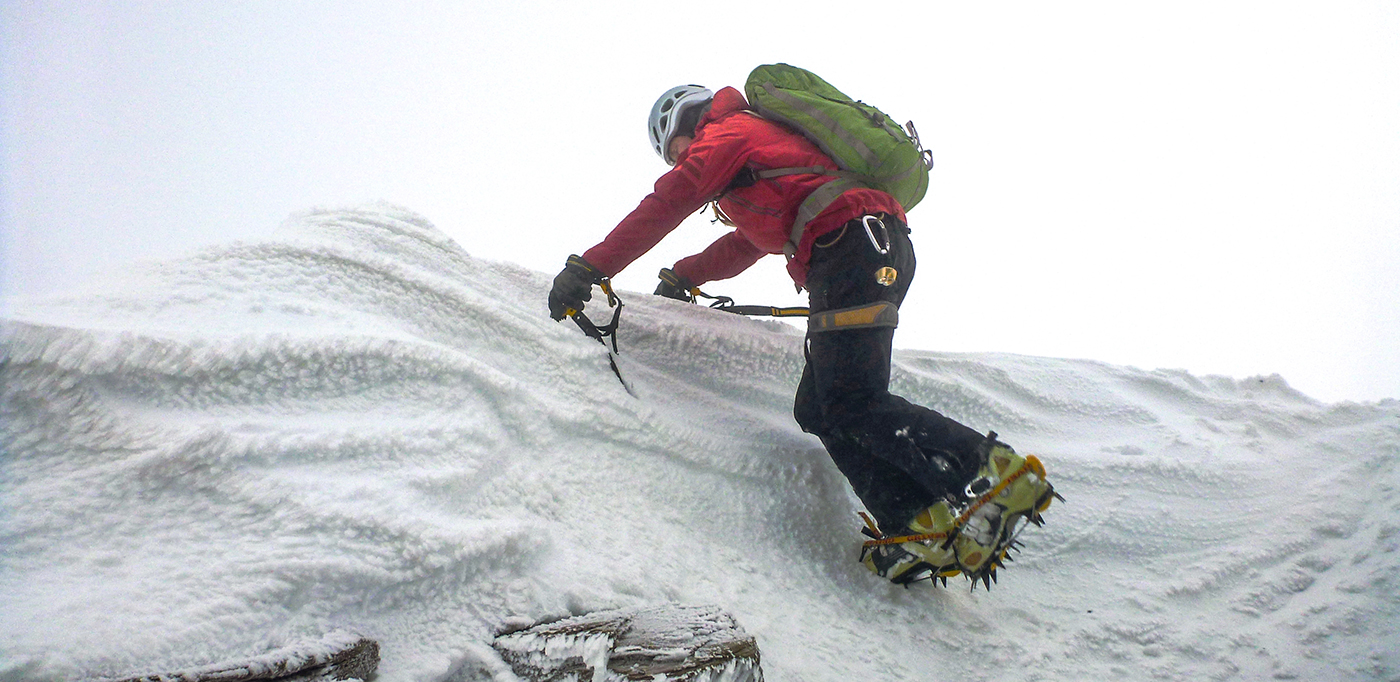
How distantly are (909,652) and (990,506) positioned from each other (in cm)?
31

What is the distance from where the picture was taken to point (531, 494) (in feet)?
4.25

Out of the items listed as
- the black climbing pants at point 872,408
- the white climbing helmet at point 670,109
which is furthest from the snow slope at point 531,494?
the white climbing helmet at point 670,109

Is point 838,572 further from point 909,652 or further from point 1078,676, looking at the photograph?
point 1078,676

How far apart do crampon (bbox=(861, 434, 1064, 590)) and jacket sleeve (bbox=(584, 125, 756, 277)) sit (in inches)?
30.2

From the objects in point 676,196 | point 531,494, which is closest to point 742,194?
point 676,196

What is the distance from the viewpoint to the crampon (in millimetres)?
1242

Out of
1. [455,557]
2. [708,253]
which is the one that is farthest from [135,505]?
[708,253]

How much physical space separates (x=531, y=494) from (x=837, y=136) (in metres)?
0.98

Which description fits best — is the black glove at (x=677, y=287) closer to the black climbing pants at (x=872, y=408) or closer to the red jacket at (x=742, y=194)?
the red jacket at (x=742, y=194)

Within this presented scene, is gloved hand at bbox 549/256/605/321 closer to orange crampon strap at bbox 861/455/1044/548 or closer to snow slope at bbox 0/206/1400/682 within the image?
snow slope at bbox 0/206/1400/682

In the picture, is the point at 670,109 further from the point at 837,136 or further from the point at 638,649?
the point at 638,649

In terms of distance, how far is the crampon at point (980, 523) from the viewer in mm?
1242

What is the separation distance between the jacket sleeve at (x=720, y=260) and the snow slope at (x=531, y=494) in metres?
0.23

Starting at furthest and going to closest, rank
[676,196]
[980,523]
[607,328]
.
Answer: [607,328] → [676,196] → [980,523]
